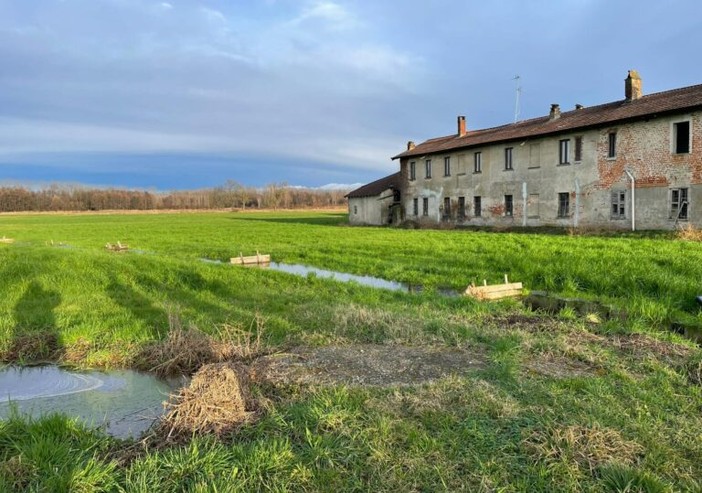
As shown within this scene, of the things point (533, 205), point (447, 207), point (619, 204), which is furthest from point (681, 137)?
point (447, 207)

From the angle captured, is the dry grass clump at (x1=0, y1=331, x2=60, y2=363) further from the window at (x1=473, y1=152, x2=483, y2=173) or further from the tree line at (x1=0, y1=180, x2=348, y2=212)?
the tree line at (x1=0, y1=180, x2=348, y2=212)

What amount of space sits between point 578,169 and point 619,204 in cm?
331

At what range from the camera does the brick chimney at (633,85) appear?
2811 cm

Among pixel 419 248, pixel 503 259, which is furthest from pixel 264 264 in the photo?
pixel 503 259

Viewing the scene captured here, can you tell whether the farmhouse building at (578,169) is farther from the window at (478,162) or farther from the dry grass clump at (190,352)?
the dry grass clump at (190,352)

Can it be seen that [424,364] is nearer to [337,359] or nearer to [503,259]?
[337,359]

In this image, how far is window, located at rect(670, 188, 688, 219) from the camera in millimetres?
23828

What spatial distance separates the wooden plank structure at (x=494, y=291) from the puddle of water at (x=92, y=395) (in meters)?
6.36

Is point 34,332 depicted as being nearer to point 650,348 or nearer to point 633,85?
point 650,348

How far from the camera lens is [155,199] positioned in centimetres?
15075

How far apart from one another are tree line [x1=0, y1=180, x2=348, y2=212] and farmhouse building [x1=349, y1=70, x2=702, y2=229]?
308ft

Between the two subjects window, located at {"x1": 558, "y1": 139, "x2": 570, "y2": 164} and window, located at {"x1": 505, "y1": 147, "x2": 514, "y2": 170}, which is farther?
window, located at {"x1": 505, "y1": 147, "x2": 514, "y2": 170}

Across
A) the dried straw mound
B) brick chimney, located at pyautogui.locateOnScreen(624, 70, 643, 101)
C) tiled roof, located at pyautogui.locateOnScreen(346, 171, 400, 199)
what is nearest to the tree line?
tiled roof, located at pyautogui.locateOnScreen(346, 171, 400, 199)

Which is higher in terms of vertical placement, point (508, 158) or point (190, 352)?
point (508, 158)
